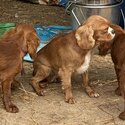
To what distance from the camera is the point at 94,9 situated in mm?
6395

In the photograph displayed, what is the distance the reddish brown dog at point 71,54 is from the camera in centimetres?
439

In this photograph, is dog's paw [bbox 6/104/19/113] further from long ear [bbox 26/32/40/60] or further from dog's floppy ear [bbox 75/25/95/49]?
dog's floppy ear [bbox 75/25/95/49]

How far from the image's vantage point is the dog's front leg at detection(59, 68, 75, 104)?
4.64 m

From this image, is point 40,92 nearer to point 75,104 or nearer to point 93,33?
point 75,104

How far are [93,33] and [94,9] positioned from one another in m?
2.08

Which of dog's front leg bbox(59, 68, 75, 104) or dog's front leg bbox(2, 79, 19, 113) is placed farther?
dog's front leg bbox(59, 68, 75, 104)

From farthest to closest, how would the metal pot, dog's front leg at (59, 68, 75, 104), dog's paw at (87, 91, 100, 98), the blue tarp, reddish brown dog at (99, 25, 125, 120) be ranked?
the blue tarp → the metal pot → dog's paw at (87, 91, 100, 98) → dog's front leg at (59, 68, 75, 104) → reddish brown dog at (99, 25, 125, 120)

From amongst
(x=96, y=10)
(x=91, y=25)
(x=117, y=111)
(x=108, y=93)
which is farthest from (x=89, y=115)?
(x=96, y=10)

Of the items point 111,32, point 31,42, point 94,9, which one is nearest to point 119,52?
point 111,32

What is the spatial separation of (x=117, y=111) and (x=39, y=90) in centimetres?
102

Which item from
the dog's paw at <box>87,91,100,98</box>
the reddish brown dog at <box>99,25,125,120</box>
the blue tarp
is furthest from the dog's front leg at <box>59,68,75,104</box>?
the blue tarp

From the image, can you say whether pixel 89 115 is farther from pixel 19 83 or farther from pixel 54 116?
pixel 19 83

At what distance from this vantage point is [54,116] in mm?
4352

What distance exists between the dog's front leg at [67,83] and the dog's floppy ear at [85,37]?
41cm
